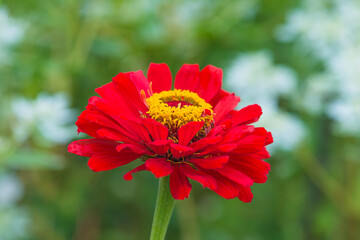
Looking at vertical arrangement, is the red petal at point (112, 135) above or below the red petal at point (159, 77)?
below

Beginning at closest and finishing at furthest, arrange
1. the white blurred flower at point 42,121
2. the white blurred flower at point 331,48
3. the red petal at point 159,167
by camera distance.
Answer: the red petal at point 159,167, the white blurred flower at point 42,121, the white blurred flower at point 331,48

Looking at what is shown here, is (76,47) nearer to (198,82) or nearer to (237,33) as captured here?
(237,33)

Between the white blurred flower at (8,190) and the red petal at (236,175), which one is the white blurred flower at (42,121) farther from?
the red petal at (236,175)

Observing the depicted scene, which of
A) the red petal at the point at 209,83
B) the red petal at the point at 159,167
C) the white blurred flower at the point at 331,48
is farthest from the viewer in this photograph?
the white blurred flower at the point at 331,48

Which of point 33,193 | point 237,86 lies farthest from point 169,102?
point 33,193

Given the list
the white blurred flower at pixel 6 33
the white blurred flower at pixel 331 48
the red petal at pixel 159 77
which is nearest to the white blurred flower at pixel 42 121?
the white blurred flower at pixel 6 33

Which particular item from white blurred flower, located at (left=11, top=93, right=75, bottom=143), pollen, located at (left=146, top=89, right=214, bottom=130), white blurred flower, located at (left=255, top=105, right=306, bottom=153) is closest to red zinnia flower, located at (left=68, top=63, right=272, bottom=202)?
pollen, located at (left=146, top=89, right=214, bottom=130)

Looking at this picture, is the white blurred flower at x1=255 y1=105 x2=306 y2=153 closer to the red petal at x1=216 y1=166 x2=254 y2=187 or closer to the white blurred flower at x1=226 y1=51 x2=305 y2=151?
the white blurred flower at x1=226 y1=51 x2=305 y2=151
